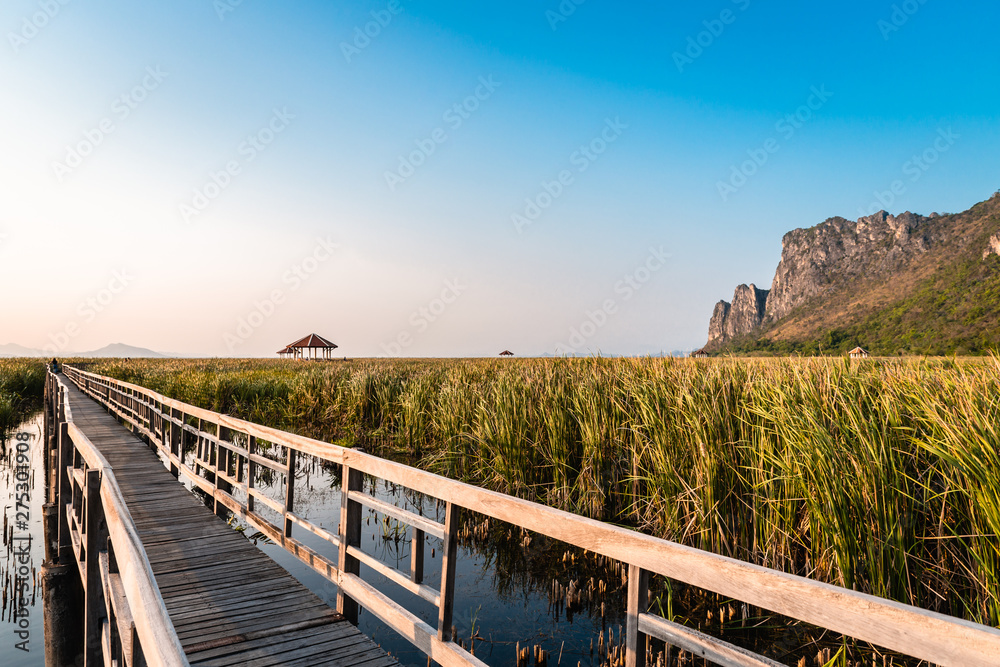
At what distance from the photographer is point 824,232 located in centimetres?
14250

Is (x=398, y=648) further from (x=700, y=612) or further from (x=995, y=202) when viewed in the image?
(x=995, y=202)

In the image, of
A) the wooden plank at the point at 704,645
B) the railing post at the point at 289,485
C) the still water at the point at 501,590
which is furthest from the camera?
the railing post at the point at 289,485

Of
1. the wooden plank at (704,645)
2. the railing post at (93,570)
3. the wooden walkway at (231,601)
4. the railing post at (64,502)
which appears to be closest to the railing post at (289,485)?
the wooden walkway at (231,601)

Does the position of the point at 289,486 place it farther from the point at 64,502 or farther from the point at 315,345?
the point at 315,345

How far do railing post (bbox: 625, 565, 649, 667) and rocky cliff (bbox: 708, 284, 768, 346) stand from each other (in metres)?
173

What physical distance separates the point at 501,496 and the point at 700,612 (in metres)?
3.04

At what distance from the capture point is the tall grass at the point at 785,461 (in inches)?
146

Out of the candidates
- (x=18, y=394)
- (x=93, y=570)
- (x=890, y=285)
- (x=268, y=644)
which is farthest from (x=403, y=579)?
(x=890, y=285)

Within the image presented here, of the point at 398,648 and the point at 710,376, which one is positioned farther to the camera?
the point at 710,376

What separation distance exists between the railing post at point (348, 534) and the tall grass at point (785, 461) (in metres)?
3.02

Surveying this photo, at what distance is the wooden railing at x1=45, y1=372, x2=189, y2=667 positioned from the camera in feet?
4.13

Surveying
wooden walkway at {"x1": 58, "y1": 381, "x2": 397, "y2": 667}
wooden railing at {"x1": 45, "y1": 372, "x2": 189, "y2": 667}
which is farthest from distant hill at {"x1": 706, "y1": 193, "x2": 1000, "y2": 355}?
wooden railing at {"x1": 45, "y1": 372, "x2": 189, "y2": 667}

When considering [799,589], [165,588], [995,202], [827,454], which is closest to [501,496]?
[799,589]

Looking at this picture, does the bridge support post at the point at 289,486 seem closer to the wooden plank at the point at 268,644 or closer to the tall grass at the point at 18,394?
the wooden plank at the point at 268,644
